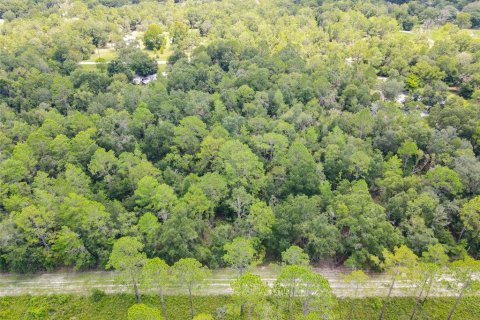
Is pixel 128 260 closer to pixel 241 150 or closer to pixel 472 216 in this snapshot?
pixel 241 150

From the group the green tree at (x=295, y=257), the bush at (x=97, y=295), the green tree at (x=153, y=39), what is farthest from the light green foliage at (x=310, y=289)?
the green tree at (x=153, y=39)

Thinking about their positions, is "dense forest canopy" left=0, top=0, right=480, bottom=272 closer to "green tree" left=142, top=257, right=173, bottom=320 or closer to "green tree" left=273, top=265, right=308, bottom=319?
"green tree" left=142, top=257, right=173, bottom=320

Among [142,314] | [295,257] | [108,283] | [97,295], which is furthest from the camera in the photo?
[108,283]

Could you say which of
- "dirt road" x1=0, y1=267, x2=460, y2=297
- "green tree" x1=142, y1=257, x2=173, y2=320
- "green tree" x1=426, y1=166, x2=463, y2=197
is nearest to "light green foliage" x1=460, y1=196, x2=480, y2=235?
"green tree" x1=426, y1=166, x2=463, y2=197

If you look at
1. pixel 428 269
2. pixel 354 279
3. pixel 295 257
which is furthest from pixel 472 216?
pixel 295 257

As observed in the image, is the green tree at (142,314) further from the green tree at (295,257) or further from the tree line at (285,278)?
the green tree at (295,257)

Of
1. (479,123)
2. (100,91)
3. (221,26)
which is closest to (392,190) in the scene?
(479,123)

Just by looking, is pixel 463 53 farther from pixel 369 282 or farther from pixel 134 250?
pixel 134 250
